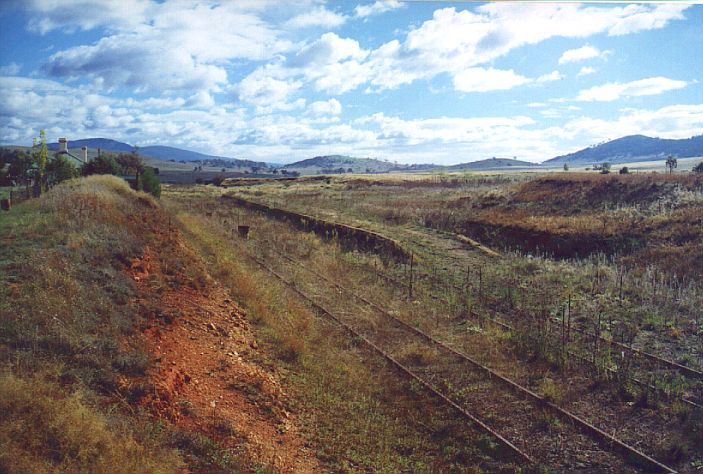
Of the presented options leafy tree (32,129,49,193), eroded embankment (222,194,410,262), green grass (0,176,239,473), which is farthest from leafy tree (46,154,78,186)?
green grass (0,176,239,473)

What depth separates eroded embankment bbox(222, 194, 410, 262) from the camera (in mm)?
24016

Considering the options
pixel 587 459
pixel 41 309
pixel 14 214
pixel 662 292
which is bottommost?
pixel 587 459

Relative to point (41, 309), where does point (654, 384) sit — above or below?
below

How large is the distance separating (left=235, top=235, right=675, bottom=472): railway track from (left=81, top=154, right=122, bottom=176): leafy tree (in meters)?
37.2

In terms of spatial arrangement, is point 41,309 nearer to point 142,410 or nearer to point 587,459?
point 142,410

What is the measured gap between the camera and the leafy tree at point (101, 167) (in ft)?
145

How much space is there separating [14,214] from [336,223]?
17.9 meters

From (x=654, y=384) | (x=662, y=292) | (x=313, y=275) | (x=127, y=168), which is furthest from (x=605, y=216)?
(x=127, y=168)

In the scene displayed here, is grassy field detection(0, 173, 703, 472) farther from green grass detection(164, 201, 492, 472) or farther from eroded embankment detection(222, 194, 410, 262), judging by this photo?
eroded embankment detection(222, 194, 410, 262)

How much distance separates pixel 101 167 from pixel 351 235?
27.7m

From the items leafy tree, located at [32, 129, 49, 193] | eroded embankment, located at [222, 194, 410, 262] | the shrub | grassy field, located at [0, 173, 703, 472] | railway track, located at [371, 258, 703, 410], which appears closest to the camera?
the shrub

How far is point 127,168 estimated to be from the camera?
176ft

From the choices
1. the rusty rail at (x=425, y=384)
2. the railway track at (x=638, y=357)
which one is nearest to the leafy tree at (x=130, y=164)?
the rusty rail at (x=425, y=384)

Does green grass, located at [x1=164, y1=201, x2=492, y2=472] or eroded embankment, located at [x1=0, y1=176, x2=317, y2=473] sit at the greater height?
eroded embankment, located at [x1=0, y1=176, x2=317, y2=473]
